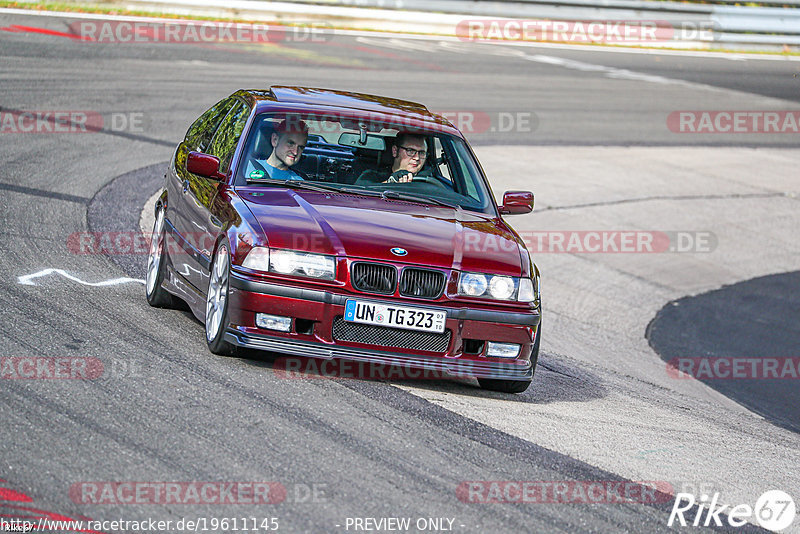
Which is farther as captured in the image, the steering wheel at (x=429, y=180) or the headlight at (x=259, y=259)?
the steering wheel at (x=429, y=180)

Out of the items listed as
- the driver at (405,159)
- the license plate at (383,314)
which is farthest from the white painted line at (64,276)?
the license plate at (383,314)

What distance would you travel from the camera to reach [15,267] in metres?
8.90

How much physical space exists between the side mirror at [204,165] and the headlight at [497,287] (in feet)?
6.06

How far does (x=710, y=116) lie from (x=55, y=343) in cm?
2028

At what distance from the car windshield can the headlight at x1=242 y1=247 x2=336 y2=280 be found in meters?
1.06

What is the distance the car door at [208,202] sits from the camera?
747 centimetres

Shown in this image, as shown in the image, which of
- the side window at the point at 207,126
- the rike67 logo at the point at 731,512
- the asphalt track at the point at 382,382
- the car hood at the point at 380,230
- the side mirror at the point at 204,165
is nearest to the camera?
the asphalt track at the point at 382,382

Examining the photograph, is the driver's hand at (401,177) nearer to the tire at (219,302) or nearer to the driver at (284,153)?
the driver at (284,153)

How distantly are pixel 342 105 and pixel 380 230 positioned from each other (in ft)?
5.31

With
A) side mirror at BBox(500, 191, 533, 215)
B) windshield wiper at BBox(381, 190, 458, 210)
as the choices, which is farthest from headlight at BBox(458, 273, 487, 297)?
side mirror at BBox(500, 191, 533, 215)

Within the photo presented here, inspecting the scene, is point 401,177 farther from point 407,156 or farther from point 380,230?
point 380,230

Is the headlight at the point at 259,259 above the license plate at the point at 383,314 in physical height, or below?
above

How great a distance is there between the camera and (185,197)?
8.33 m

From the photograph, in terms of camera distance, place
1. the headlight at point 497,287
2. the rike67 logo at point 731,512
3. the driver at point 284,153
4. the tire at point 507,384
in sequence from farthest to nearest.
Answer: the driver at point 284,153 → the tire at point 507,384 → the headlight at point 497,287 → the rike67 logo at point 731,512
